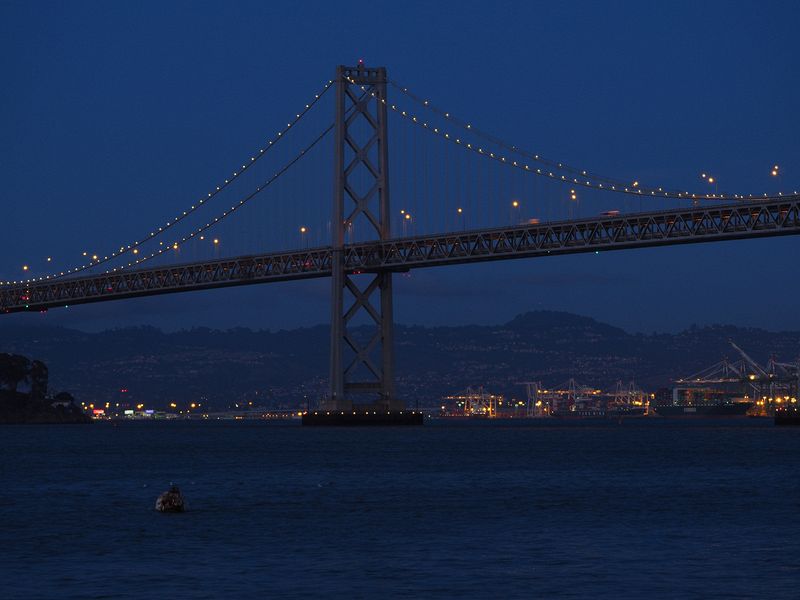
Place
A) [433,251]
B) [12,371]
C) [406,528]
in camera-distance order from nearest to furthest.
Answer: [406,528] → [433,251] → [12,371]

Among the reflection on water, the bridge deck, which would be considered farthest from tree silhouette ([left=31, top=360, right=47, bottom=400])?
the reflection on water

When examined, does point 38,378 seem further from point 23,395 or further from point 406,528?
point 406,528

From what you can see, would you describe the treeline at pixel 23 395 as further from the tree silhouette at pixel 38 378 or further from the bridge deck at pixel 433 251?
the bridge deck at pixel 433 251

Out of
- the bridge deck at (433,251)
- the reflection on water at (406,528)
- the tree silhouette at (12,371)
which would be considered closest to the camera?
the reflection on water at (406,528)

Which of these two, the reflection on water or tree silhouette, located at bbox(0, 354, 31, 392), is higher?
tree silhouette, located at bbox(0, 354, 31, 392)

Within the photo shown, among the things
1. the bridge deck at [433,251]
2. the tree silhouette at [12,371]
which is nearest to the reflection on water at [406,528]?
the bridge deck at [433,251]

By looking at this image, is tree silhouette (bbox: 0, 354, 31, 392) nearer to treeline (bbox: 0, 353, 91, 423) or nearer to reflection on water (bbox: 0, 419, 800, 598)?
treeline (bbox: 0, 353, 91, 423)

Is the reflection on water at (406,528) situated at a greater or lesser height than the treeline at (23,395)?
lesser

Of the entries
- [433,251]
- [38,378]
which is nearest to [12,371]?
[38,378]

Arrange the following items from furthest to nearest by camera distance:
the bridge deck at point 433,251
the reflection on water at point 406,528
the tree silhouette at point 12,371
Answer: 1. the tree silhouette at point 12,371
2. the bridge deck at point 433,251
3. the reflection on water at point 406,528
